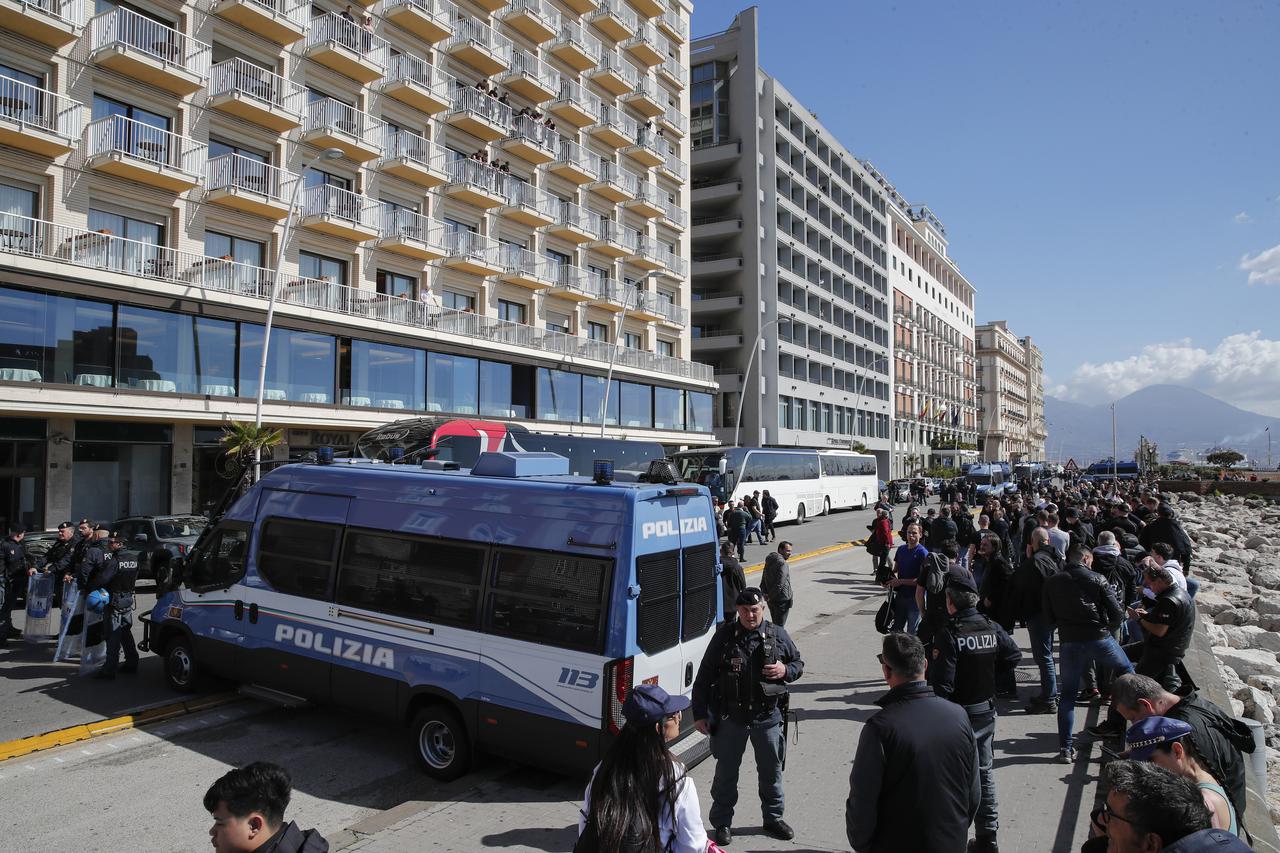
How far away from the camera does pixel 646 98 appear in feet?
137

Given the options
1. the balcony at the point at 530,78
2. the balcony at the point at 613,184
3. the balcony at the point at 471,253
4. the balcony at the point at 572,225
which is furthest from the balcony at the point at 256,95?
the balcony at the point at 613,184

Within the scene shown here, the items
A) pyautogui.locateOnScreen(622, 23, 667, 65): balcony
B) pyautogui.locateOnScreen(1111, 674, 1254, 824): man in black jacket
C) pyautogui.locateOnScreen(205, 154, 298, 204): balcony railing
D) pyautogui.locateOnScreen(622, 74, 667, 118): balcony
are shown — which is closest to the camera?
pyautogui.locateOnScreen(1111, 674, 1254, 824): man in black jacket

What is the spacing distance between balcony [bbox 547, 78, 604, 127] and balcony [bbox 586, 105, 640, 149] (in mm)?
491

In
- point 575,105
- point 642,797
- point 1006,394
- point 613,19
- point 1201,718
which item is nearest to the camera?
point 642,797

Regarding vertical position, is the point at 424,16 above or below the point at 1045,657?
above

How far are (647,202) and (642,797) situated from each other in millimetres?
40814

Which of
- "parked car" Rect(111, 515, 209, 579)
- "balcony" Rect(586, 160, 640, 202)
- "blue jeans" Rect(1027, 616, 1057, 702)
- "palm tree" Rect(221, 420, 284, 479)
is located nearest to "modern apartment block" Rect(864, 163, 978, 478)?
"balcony" Rect(586, 160, 640, 202)

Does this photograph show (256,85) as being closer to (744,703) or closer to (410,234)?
(410,234)

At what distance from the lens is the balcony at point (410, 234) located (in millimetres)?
28438

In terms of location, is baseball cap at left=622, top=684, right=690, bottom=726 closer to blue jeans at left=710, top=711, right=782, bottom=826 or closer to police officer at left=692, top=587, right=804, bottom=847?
police officer at left=692, top=587, right=804, bottom=847

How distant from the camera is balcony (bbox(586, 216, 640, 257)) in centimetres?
3900

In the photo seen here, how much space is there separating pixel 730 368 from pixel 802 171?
18444 mm

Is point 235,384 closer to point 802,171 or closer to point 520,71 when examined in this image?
point 520,71

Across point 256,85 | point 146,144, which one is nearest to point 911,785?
point 146,144
